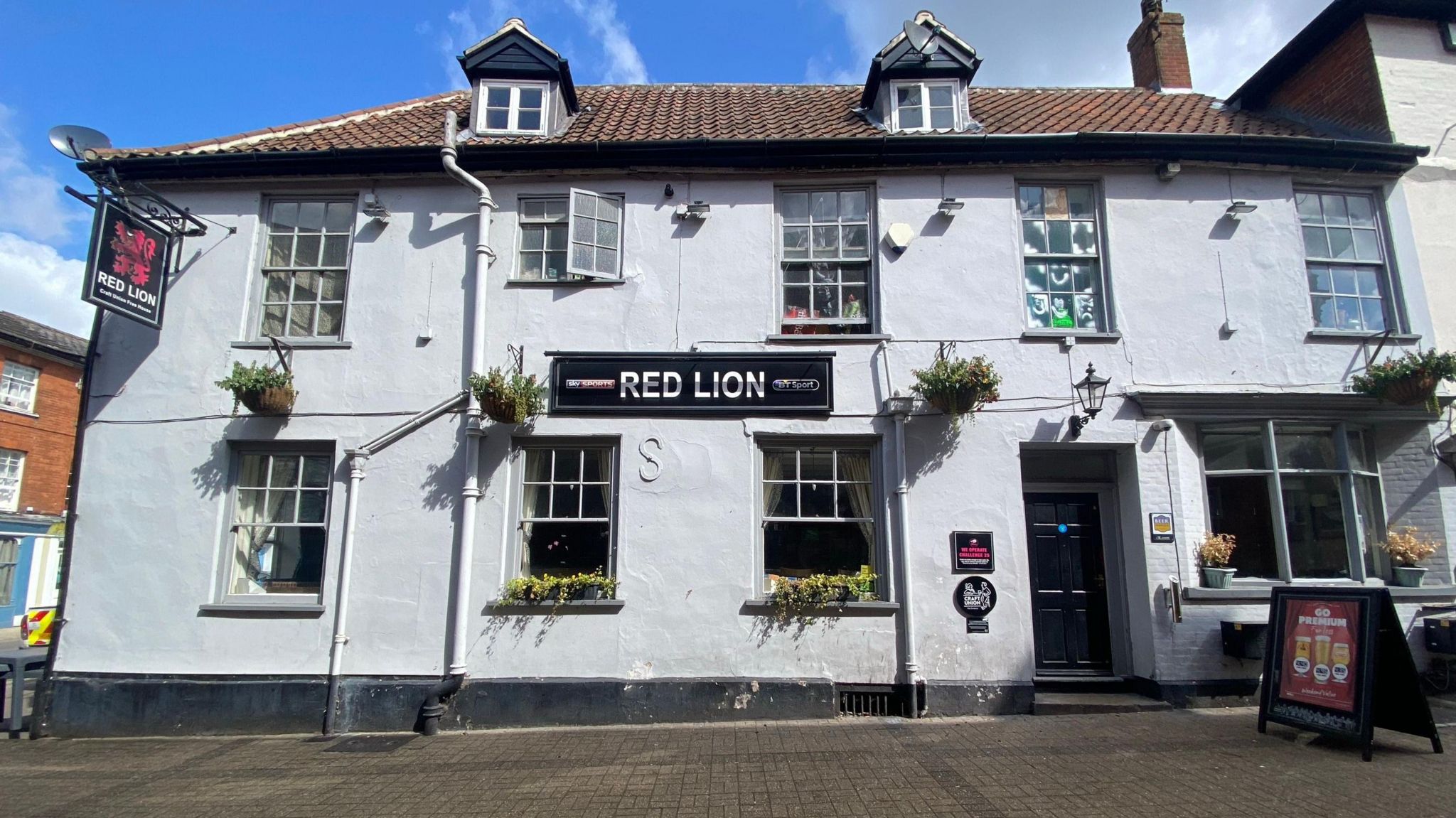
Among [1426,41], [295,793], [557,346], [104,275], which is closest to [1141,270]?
[1426,41]

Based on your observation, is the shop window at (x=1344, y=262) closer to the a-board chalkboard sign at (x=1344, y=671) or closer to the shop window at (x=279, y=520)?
the a-board chalkboard sign at (x=1344, y=671)

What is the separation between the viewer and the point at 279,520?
26.4 feet

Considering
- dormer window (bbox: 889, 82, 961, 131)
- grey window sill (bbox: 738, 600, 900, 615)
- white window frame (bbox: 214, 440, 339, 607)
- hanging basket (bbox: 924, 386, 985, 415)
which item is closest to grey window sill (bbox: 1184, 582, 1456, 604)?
hanging basket (bbox: 924, 386, 985, 415)

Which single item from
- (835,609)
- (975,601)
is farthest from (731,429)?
(975,601)

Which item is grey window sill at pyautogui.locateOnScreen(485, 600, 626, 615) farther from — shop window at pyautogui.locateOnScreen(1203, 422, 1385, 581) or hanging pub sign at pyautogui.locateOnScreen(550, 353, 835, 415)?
shop window at pyautogui.locateOnScreen(1203, 422, 1385, 581)

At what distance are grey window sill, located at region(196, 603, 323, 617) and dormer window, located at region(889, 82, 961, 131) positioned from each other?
28.8ft

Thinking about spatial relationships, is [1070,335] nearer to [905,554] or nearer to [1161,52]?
[905,554]

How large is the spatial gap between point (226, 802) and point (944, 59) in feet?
34.8

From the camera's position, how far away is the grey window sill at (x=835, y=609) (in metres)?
7.52

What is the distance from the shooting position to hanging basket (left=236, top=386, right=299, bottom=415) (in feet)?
25.4

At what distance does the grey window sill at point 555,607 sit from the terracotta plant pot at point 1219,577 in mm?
6149

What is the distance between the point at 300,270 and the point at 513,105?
10.9 ft

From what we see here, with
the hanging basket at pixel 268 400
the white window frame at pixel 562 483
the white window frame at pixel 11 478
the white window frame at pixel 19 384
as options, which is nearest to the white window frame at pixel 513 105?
the hanging basket at pixel 268 400

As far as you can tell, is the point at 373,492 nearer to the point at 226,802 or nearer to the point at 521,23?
the point at 226,802
